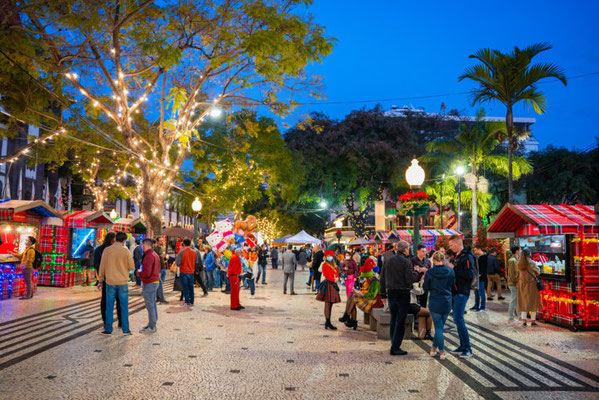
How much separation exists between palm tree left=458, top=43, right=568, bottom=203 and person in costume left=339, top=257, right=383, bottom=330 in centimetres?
901

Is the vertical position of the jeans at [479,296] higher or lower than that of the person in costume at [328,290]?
lower

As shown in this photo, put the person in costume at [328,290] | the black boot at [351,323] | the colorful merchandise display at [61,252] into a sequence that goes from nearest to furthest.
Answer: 1. the person in costume at [328,290]
2. the black boot at [351,323]
3. the colorful merchandise display at [61,252]

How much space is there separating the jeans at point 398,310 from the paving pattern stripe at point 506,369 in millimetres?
1202

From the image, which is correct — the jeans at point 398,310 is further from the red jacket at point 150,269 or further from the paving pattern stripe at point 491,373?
the red jacket at point 150,269

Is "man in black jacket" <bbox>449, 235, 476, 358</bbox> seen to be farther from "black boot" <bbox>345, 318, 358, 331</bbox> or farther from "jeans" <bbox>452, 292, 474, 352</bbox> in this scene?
"black boot" <bbox>345, 318, 358, 331</bbox>

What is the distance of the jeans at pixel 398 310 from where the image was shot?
720 centimetres

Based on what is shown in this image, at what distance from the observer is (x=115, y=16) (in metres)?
11.8

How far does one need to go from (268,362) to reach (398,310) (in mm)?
2143

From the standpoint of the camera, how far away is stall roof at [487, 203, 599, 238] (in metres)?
9.83

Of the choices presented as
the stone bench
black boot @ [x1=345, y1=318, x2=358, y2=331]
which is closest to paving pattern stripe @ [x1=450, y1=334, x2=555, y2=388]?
the stone bench

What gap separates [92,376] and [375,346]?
435cm

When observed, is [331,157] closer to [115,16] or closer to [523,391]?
[115,16]

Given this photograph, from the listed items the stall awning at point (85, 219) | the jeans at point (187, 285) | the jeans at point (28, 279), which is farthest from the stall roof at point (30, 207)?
the jeans at point (187, 285)

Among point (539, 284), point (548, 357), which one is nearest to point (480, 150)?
point (539, 284)
